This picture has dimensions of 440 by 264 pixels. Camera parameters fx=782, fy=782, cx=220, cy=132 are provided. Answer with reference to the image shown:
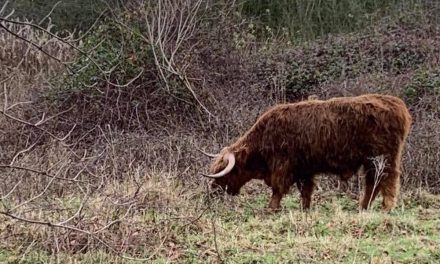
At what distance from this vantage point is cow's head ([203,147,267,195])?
9.89 metres

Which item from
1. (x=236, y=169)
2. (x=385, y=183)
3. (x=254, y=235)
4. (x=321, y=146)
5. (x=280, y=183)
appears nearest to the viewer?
(x=254, y=235)

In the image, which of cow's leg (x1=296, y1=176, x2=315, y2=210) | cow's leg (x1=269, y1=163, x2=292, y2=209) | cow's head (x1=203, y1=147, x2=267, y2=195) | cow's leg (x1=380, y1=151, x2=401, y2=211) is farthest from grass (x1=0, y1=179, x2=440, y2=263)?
cow's head (x1=203, y1=147, x2=267, y2=195)

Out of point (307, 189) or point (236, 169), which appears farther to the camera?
point (236, 169)

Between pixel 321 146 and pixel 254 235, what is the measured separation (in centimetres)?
218

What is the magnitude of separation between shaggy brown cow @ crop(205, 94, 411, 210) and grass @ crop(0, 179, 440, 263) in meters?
0.44

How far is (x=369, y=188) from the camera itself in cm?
930

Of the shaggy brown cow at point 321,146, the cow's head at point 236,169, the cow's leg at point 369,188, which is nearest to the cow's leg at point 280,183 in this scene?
the shaggy brown cow at point 321,146

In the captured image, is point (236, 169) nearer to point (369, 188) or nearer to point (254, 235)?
point (369, 188)

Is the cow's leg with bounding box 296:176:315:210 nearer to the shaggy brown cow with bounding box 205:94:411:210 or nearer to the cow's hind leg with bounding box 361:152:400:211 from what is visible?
the shaggy brown cow with bounding box 205:94:411:210

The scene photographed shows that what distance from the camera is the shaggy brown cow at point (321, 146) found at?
29.6 ft

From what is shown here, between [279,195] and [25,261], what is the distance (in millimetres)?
3769

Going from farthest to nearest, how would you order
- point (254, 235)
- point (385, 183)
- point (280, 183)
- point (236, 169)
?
point (236, 169)
point (280, 183)
point (385, 183)
point (254, 235)

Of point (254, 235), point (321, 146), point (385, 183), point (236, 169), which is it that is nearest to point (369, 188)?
point (385, 183)

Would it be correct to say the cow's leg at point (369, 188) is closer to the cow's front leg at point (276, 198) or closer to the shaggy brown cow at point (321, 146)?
the shaggy brown cow at point (321, 146)
